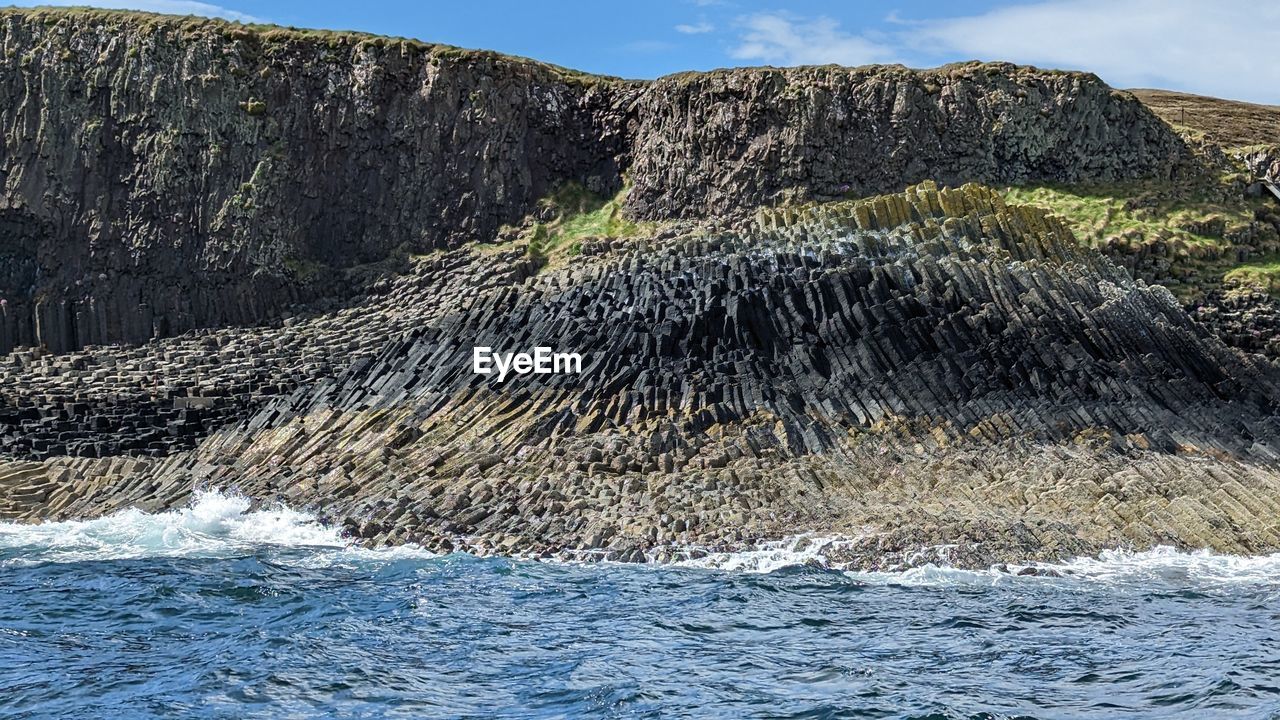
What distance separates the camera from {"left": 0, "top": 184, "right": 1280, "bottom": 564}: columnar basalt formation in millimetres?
20266

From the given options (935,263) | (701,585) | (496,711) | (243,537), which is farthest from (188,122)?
(496,711)

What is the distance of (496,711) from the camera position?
1270 centimetres

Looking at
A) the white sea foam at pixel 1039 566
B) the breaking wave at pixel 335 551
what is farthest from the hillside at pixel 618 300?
the breaking wave at pixel 335 551

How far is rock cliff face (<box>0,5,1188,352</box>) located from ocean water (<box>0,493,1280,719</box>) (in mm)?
13272

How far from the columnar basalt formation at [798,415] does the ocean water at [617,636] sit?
1344 millimetres

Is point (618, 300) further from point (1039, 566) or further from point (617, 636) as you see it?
point (617, 636)

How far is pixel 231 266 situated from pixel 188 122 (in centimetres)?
386

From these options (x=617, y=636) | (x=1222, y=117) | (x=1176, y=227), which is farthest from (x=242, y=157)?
(x=1222, y=117)

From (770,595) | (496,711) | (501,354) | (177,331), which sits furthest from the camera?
(177,331)

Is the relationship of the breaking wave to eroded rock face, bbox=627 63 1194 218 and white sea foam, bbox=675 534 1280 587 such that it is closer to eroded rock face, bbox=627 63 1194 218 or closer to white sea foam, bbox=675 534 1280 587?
white sea foam, bbox=675 534 1280 587

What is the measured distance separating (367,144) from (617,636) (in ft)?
69.1

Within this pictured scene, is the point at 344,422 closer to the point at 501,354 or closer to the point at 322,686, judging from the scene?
→ the point at 501,354

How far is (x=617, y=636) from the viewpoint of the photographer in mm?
15305

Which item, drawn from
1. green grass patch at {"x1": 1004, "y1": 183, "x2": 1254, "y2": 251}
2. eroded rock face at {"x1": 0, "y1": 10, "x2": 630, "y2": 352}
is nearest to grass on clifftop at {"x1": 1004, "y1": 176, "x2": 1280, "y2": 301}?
green grass patch at {"x1": 1004, "y1": 183, "x2": 1254, "y2": 251}
